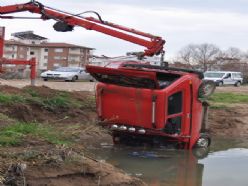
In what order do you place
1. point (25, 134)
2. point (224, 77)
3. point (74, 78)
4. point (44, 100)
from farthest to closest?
point (224, 77)
point (74, 78)
point (44, 100)
point (25, 134)

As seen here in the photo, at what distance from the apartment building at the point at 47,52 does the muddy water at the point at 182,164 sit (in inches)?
4081

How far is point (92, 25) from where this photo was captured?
1766cm

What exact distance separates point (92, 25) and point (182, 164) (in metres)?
6.32

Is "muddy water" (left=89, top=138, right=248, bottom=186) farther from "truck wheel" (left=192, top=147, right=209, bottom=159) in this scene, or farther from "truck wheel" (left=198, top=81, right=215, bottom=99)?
"truck wheel" (left=198, top=81, right=215, bottom=99)

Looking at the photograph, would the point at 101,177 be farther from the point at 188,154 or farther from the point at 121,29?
the point at 121,29

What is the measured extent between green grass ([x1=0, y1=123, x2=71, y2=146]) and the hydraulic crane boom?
768 cm

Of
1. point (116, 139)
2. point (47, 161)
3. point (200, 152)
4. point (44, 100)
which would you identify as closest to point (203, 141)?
point (200, 152)

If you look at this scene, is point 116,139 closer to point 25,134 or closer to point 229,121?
point 25,134

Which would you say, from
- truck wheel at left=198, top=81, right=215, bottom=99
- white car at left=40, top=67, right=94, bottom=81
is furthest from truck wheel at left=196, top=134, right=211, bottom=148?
white car at left=40, top=67, right=94, bottom=81

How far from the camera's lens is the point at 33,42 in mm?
123562

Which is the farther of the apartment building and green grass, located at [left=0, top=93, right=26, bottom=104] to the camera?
the apartment building

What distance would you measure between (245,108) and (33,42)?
102369 millimetres

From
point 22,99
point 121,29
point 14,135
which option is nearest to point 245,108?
point 121,29

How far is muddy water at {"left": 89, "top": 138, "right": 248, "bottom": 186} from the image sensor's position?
11.2 metres
